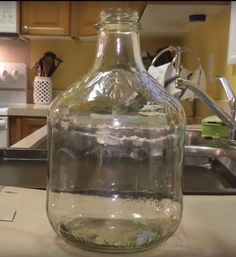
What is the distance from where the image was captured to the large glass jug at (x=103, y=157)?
20.3 inches

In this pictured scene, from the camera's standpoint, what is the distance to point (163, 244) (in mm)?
478

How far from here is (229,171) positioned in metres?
1.00

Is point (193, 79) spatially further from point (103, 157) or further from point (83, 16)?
point (103, 157)

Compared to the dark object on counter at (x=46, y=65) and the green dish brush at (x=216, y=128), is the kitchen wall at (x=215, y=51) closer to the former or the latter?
the green dish brush at (x=216, y=128)

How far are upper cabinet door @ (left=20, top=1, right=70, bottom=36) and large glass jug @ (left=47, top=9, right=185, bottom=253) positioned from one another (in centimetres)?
221

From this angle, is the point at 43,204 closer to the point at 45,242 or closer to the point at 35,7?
the point at 45,242

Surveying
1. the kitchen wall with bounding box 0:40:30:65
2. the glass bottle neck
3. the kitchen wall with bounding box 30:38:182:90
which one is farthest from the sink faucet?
the kitchen wall with bounding box 0:40:30:65

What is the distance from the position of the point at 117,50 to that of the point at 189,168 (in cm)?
62

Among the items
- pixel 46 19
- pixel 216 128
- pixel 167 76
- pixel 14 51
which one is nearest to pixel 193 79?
pixel 167 76

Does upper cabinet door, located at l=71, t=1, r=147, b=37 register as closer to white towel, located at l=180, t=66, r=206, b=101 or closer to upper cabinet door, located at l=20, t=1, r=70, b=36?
upper cabinet door, located at l=20, t=1, r=70, b=36

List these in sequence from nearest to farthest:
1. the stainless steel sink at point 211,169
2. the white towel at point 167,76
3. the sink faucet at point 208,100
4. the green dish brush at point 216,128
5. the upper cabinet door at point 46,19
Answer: the stainless steel sink at point 211,169
the sink faucet at point 208,100
the green dish brush at point 216,128
the white towel at point 167,76
the upper cabinet door at point 46,19

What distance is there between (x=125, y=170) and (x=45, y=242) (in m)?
0.25

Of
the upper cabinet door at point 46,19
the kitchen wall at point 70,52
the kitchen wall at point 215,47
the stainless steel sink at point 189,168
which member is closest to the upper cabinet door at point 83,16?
the upper cabinet door at point 46,19

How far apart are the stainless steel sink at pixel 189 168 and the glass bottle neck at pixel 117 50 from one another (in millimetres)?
301
